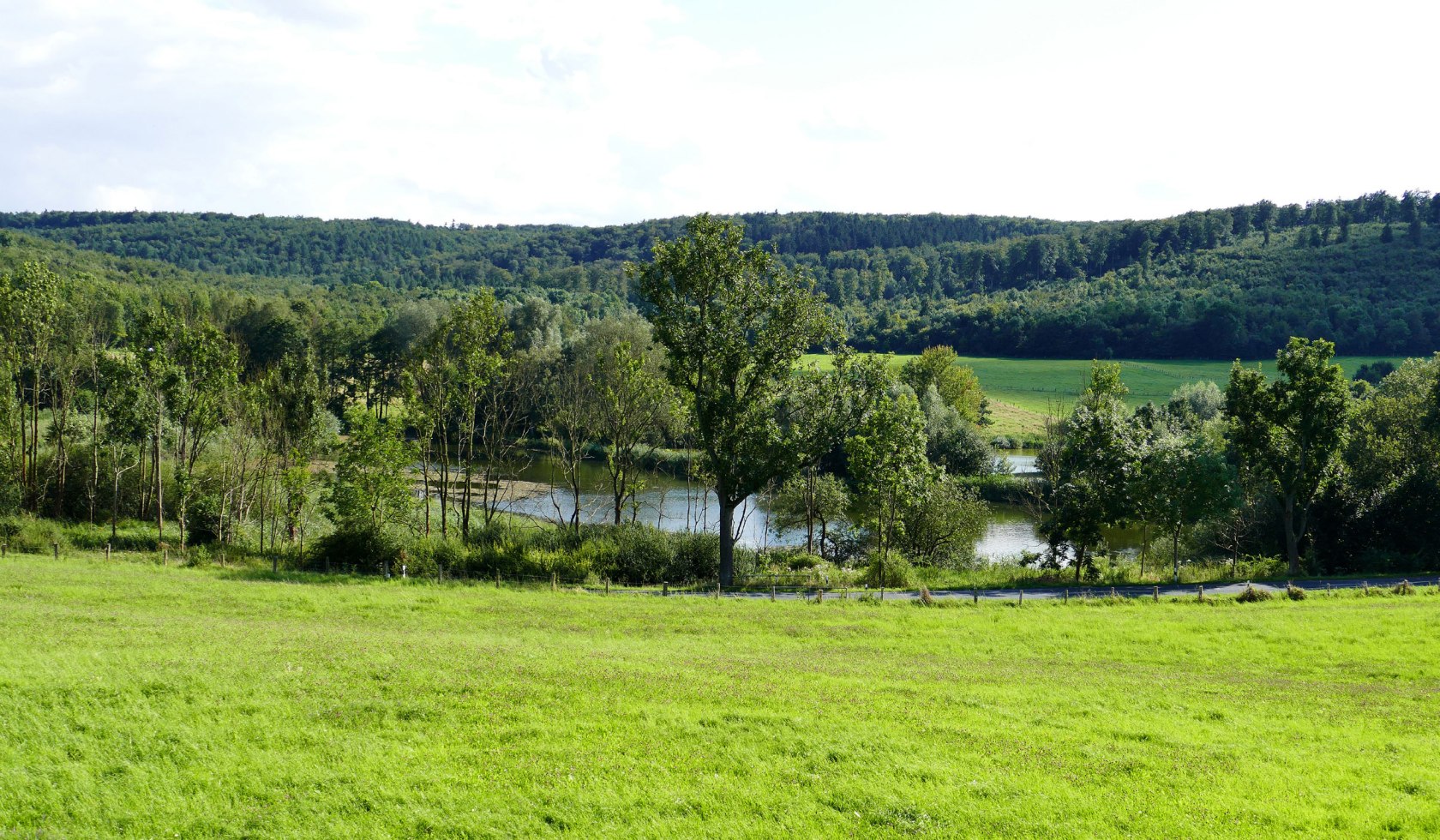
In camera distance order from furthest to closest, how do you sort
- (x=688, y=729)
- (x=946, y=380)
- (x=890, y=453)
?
(x=946, y=380), (x=890, y=453), (x=688, y=729)

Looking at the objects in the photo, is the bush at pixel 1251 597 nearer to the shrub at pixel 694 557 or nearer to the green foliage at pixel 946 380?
the shrub at pixel 694 557

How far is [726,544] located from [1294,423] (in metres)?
30.1

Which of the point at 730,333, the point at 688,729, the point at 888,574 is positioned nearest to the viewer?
the point at 688,729

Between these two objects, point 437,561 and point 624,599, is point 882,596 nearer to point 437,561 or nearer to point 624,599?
point 624,599

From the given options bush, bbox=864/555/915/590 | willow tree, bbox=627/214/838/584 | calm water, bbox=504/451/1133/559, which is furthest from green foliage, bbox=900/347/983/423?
willow tree, bbox=627/214/838/584

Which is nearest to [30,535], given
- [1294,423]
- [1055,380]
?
[1294,423]

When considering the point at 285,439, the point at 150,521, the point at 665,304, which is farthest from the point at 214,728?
the point at 150,521

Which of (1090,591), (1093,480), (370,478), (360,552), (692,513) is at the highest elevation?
(1093,480)

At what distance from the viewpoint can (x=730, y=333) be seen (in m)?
42.1

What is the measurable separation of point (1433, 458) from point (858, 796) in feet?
165

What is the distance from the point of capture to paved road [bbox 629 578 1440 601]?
118 feet

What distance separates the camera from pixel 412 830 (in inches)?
522

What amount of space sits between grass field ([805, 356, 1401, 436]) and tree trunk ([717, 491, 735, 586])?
76.9 m

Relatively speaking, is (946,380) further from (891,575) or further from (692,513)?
(891,575)
